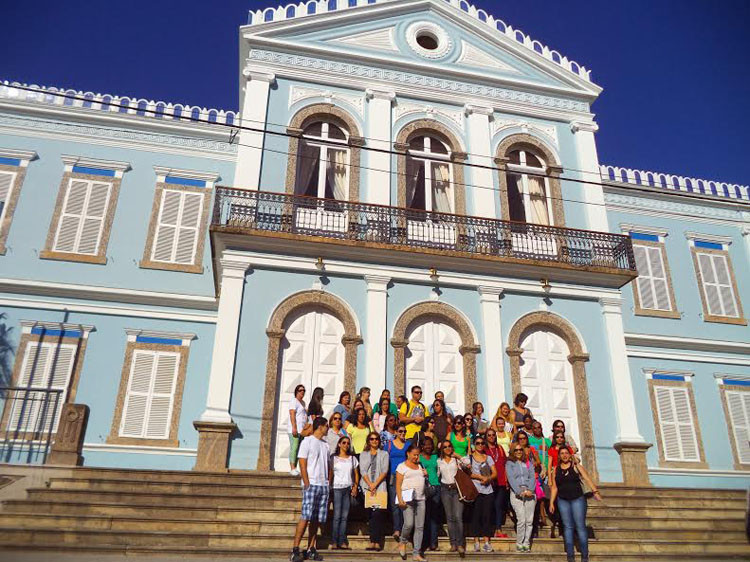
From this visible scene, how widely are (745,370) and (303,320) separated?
501 inches

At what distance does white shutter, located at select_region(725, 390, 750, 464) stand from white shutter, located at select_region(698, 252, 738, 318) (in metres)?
2.31

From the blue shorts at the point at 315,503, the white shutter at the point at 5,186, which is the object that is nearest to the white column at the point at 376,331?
the blue shorts at the point at 315,503

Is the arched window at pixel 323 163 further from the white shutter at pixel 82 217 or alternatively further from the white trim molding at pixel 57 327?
the white trim molding at pixel 57 327

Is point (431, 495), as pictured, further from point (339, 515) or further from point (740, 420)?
point (740, 420)

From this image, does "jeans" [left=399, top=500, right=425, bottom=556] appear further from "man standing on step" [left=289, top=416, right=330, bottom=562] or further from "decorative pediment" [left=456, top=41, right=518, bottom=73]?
"decorative pediment" [left=456, top=41, right=518, bottom=73]

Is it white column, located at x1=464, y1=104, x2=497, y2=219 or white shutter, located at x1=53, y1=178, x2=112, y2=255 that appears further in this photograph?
white shutter, located at x1=53, y1=178, x2=112, y2=255

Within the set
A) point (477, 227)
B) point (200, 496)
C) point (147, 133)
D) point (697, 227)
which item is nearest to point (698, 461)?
point (697, 227)

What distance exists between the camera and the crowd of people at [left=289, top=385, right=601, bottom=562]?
770cm

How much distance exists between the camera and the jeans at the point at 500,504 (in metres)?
8.67

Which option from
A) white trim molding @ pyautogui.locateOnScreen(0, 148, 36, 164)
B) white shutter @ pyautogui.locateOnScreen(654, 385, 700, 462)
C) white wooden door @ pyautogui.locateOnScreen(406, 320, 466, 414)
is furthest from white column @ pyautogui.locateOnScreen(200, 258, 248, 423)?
white shutter @ pyautogui.locateOnScreen(654, 385, 700, 462)

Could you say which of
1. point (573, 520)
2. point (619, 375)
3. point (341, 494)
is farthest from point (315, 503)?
point (619, 375)

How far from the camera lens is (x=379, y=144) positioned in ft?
47.6

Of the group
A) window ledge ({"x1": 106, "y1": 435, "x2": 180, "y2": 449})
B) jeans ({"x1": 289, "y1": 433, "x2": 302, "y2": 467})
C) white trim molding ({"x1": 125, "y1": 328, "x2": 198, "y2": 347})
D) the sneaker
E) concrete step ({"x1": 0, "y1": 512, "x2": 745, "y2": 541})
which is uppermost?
white trim molding ({"x1": 125, "y1": 328, "x2": 198, "y2": 347})

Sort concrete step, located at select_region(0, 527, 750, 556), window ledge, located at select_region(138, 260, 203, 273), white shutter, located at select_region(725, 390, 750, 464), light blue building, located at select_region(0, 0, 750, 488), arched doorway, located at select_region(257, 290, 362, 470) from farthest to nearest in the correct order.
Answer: white shutter, located at select_region(725, 390, 750, 464)
window ledge, located at select_region(138, 260, 203, 273)
light blue building, located at select_region(0, 0, 750, 488)
arched doorway, located at select_region(257, 290, 362, 470)
concrete step, located at select_region(0, 527, 750, 556)
